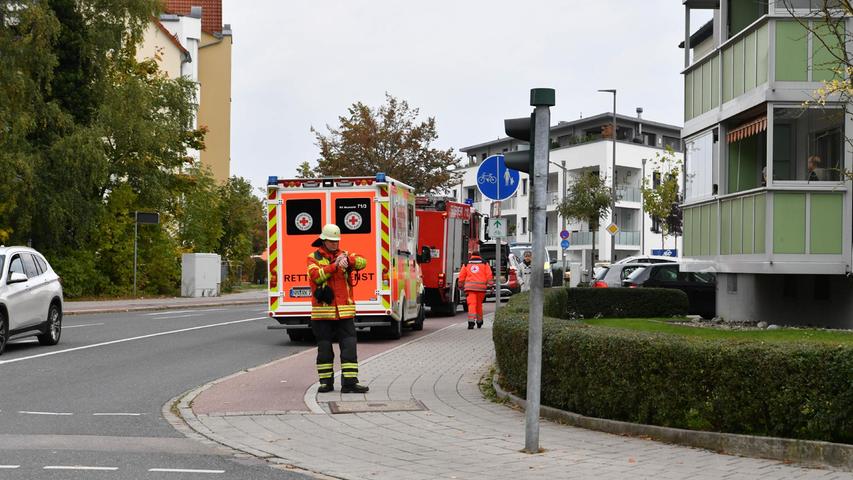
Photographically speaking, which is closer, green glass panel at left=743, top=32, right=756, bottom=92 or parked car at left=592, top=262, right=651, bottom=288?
green glass panel at left=743, top=32, right=756, bottom=92

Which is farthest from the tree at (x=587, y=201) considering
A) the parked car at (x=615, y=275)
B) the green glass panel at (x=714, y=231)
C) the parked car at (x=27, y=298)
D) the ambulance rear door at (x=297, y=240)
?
the parked car at (x=27, y=298)

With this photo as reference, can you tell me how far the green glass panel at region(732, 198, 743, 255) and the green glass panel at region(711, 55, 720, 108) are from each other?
2.46 m

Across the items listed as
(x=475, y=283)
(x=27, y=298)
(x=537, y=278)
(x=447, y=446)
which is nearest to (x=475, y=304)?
(x=475, y=283)

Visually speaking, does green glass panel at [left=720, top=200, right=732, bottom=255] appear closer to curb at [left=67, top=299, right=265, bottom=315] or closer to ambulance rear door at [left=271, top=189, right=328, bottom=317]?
ambulance rear door at [left=271, top=189, right=328, bottom=317]

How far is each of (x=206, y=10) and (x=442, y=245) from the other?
54719mm

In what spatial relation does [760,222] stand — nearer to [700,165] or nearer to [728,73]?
[728,73]

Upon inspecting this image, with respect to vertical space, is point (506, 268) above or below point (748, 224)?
below

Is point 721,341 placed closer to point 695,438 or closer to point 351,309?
point 695,438

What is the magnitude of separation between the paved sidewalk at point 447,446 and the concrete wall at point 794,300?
9.37m

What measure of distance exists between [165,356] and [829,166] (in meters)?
11.8

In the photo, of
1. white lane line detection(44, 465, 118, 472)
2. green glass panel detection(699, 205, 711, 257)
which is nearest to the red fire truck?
green glass panel detection(699, 205, 711, 257)

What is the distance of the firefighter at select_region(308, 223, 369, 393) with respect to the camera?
1197 cm

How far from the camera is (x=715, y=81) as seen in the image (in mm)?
21641

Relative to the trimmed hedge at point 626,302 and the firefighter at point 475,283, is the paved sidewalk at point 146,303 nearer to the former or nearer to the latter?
the trimmed hedge at point 626,302
